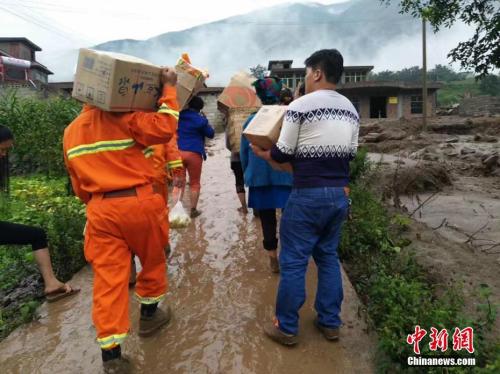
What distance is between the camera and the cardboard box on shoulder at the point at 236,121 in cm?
474

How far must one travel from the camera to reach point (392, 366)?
2361 mm

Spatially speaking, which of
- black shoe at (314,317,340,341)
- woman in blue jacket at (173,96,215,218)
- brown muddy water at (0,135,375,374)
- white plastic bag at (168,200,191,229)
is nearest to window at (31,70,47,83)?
woman in blue jacket at (173,96,215,218)

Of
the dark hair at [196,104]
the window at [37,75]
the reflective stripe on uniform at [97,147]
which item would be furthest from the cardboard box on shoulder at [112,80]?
the window at [37,75]

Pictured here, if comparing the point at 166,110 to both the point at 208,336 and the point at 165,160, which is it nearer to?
the point at 165,160

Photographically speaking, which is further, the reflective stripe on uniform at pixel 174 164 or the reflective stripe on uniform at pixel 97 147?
A: the reflective stripe on uniform at pixel 174 164

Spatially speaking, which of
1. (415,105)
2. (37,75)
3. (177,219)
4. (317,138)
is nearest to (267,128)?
(317,138)

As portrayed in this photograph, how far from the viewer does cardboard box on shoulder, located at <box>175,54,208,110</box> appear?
3.42 m

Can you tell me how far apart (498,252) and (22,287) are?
5081 mm

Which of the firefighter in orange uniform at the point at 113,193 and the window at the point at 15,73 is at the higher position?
the window at the point at 15,73

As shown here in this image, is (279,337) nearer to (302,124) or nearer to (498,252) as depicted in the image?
(302,124)

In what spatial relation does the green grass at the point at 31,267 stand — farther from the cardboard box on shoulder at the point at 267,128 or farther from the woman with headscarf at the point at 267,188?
the cardboard box on shoulder at the point at 267,128

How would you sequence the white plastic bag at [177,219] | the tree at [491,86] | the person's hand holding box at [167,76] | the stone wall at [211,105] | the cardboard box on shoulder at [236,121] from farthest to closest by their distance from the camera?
the tree at [491,86] → the stone wall at [211,105] → the cardboard box on shoulder at [236,121] → the white plastic bag at [177,219] → the person's hand holding box at [167,76]

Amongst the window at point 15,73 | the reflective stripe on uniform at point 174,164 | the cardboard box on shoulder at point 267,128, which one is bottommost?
the reflective stripe on uniform at point 174,164

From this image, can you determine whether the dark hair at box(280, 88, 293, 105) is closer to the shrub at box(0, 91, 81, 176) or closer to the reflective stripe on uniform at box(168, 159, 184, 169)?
the reflective stripe on uniform at box(168, 159, 184, 169)
